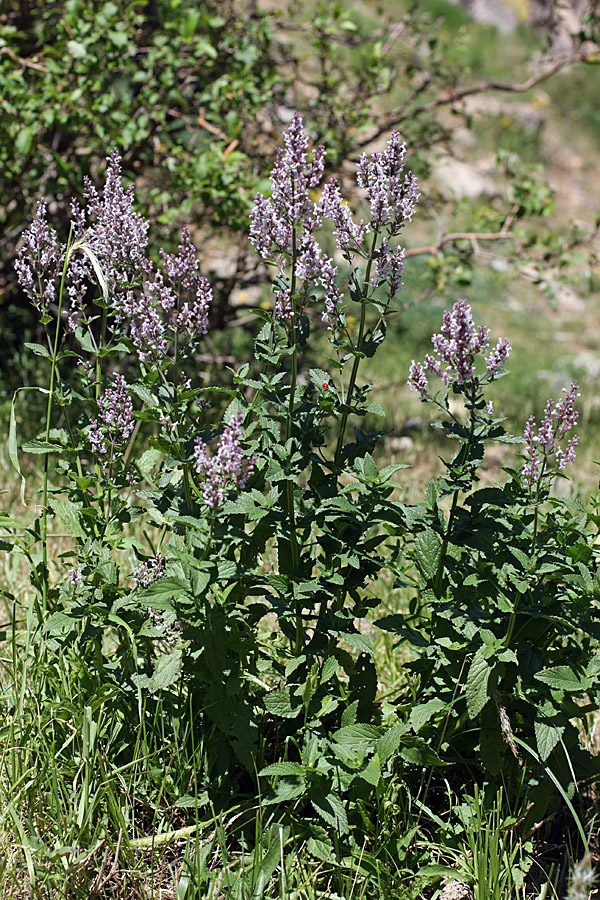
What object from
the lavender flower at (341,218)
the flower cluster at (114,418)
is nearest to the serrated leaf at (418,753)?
the flower cluster at (114,418)

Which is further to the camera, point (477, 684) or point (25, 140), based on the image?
point (25, 140)

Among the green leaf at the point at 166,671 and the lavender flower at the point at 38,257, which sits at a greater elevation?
the lavender flower at the point at 38,257

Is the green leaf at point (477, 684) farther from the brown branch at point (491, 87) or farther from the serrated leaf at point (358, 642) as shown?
the brown branch at point (491, 87)

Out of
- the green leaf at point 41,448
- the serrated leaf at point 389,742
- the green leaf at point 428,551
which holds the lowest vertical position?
the serrated leaf at point 389,742

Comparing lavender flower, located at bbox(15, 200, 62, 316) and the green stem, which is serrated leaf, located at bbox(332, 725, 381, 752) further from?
lavender flower, located at bbox(15, 200, 62, 316)

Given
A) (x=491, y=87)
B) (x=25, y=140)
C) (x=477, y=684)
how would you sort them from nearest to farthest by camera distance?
(x=477, y=684) → (x=25, y=140) → (x=491, y=87)

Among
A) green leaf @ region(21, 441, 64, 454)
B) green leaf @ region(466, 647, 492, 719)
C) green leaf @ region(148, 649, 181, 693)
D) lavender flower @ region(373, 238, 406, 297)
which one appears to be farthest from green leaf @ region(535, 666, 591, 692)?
green leaf @ region(21, 441, 64, 454)

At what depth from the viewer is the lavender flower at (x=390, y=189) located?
1.70 m

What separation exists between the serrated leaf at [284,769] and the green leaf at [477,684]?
1.18ft

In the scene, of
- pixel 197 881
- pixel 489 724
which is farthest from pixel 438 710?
pixel 197 881

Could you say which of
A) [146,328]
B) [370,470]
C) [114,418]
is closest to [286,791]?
[370,470]

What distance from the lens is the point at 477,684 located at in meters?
1.71

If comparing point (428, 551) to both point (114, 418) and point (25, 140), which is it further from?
point (25, 140)

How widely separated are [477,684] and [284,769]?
0.42 meters
